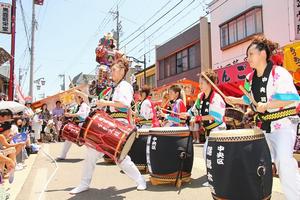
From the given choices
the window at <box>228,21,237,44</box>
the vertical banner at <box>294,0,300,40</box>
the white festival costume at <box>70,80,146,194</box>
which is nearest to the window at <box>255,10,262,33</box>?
the window at <box>228,21,237,44</box>

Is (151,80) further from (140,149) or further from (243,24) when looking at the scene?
(140,149)

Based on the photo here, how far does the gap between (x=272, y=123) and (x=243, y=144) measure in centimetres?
37

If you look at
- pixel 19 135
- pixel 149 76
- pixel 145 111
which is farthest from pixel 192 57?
pixel 19 135

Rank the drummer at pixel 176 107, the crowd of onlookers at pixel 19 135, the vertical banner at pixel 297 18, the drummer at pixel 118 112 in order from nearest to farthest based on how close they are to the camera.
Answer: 1. the drummer at pixel 118 112
2. the crowd of onlookers at pixel 19 135
3. the drummer at pixel 176 107
4. the vertical banner at pixel 297 18

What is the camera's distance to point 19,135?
234 inches

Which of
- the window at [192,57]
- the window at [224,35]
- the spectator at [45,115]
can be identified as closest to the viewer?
the spectator at [45,115]

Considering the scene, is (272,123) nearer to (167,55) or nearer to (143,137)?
(143,137)

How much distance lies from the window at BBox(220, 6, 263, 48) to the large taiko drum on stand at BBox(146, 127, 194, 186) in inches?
416

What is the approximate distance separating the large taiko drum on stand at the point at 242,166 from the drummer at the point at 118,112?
5.55 feet

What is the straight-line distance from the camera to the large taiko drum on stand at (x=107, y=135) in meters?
3.91

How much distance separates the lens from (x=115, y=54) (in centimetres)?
668

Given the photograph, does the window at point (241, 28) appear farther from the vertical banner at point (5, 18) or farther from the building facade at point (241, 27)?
the vertical banner at point (5, 18)

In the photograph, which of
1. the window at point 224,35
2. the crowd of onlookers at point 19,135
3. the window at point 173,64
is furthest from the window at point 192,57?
the crowd of onlookers at point 19,135

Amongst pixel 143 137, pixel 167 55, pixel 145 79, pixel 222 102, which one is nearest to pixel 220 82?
pixel 143 137
